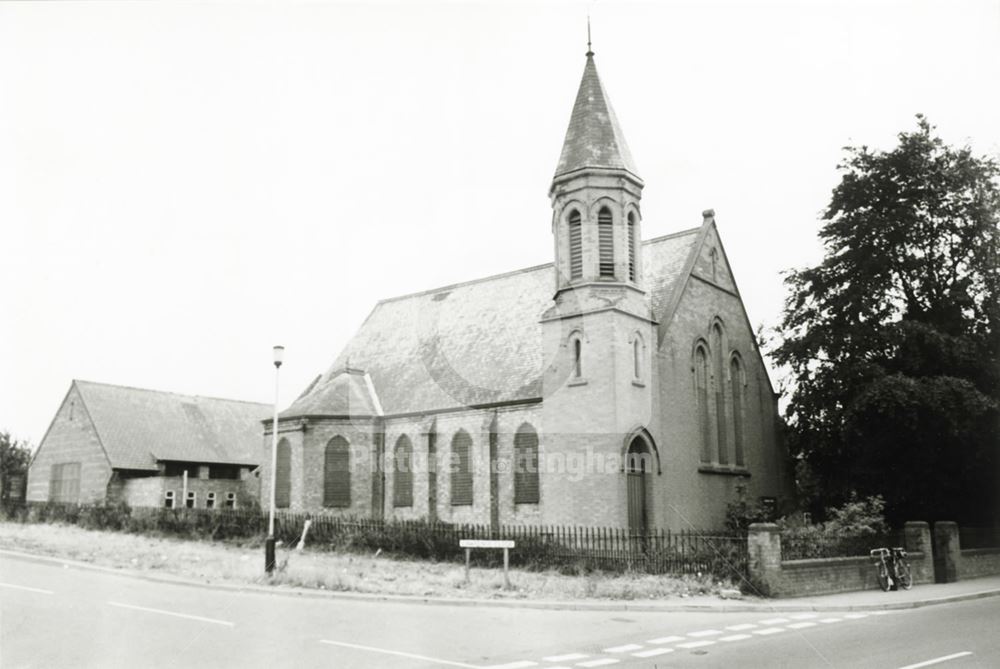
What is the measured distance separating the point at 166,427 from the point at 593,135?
1314 inches

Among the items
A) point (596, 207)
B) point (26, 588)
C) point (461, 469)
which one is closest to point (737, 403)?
point (596, 207)

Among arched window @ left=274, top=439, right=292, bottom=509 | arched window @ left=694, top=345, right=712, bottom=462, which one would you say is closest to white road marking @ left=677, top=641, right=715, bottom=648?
arched window @ left=694, top=345, right=712, bottom=462

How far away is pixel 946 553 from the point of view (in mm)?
25562

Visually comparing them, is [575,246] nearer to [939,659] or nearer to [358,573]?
[358,573]

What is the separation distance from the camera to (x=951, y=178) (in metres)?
31.1

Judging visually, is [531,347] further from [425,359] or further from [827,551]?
[827,551]

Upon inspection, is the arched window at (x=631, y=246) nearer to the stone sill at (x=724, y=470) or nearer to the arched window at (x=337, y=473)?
the stone sill at (x=724, y=470)

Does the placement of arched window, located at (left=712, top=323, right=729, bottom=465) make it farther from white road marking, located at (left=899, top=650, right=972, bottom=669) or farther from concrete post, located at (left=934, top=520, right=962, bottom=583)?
white road marking, located at (left=899, top=650, right=972, bottom=669)

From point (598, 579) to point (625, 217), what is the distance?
1307cm

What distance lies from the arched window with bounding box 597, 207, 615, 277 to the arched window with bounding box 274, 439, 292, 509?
16.4 m

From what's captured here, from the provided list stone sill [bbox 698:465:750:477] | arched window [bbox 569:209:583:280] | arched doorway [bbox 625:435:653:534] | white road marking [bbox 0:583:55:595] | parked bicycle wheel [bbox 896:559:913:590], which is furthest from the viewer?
stone sill [bbox 698:465:750:477]

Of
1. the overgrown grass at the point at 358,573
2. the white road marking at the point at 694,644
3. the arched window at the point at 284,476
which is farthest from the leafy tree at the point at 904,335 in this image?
the arched window at the point at 284,476

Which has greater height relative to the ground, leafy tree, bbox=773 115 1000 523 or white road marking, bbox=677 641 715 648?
leafy tree, bbox=773 115 1000 523

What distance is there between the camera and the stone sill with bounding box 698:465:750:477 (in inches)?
1227
